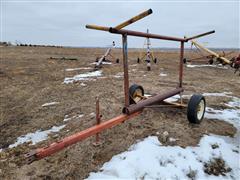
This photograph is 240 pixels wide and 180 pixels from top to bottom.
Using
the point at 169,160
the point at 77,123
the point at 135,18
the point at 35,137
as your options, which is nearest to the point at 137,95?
the point at 77,123

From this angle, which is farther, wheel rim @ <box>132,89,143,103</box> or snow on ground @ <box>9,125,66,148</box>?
wheel rim @ <box>132,89,143,103</box>

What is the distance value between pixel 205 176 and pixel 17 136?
12.5 feet

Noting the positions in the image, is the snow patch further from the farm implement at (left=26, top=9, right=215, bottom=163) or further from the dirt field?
the farm implement at (left=26, top=9, right=215, bottom=163)

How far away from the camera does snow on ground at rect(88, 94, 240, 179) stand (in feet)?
9.87

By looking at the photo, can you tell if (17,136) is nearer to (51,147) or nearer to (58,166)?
(58,166)

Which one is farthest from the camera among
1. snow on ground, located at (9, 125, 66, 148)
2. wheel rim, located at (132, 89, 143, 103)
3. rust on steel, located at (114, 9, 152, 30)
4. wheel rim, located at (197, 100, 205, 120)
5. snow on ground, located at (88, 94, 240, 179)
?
wheel rim, located at (132, 89, 143, 103)

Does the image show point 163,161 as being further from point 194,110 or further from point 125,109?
point 194,110

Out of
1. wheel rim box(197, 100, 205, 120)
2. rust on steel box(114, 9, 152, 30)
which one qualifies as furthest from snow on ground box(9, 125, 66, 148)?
wheel rim box(197, 100, 205, 120)

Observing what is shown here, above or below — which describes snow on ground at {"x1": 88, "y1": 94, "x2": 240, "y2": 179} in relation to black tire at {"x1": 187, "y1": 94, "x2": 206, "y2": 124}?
below

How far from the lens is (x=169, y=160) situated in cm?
327

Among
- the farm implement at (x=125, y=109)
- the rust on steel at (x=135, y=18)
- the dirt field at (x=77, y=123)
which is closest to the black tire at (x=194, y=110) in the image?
the farm implement at (x=125, y=109)

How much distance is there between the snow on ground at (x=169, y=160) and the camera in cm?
301

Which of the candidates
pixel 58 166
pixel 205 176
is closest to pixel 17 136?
pixel 58 166

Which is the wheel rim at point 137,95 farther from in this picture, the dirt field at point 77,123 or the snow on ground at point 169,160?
the snow on ground at point 169,160
